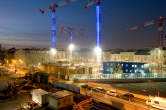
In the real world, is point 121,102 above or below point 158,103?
below

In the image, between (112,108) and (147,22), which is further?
(147,22)

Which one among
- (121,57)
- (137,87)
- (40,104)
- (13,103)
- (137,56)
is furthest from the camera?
(121,57)

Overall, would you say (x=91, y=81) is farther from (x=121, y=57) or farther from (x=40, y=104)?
(x=121, y=57)

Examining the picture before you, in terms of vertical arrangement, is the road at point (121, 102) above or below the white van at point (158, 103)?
below

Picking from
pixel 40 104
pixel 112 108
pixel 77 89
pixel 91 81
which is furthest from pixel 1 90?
pixel 112 108

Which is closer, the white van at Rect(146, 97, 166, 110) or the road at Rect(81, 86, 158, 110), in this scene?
the white van at Rect(146, 97, 166, 110)

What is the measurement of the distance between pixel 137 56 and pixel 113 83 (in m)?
26.5

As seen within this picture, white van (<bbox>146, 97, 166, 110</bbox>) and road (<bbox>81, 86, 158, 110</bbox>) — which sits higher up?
white van (<bbox>146, 97, 166, 110</bbox>)

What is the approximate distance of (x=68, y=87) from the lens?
11844mm

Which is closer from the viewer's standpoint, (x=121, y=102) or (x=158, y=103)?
(x=158, y=103)

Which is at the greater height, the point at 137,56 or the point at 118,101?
the point at 137,56

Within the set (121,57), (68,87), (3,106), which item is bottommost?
(3,106)

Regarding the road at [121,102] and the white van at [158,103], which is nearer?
the white van at [158,103]

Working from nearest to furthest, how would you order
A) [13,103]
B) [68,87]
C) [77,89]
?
[13,103] → [77,89] → [68,87]
